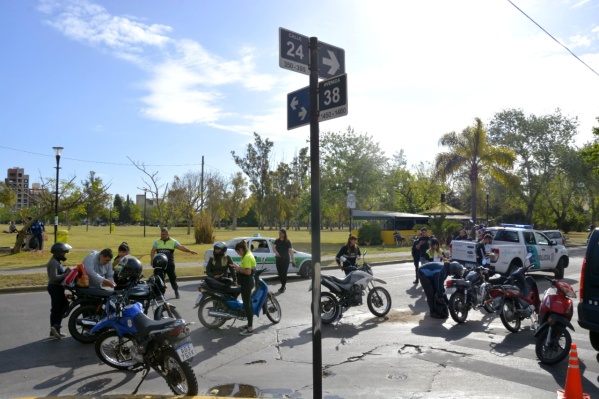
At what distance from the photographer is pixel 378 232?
3791cm

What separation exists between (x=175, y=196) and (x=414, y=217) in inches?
1425

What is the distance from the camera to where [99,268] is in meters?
8.23

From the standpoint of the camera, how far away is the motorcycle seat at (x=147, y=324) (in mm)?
5574

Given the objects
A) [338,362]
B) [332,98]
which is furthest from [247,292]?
[332,98]

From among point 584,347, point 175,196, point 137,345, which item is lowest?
point 584,347

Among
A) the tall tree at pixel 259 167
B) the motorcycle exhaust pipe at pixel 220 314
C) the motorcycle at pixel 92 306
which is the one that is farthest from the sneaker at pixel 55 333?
the tall tree at pixel 259 167

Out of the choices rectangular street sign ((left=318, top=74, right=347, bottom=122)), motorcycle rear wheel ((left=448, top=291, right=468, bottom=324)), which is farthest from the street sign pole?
motorcycle rear wheel ((left=448, top=291, right=468, bottom=324))

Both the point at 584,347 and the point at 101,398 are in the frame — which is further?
the point at 584,347

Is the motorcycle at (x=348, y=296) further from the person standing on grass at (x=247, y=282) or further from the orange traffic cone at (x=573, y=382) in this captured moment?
the orange traffic cone at (x=573, y=382)

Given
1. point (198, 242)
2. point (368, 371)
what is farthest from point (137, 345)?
point (198, 242)

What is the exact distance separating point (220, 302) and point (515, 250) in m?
10.8

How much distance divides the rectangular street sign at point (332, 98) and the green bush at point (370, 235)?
108 feet

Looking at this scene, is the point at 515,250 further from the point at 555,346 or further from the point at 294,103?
the point at 294,103

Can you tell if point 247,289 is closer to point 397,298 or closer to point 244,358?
point 244,358
